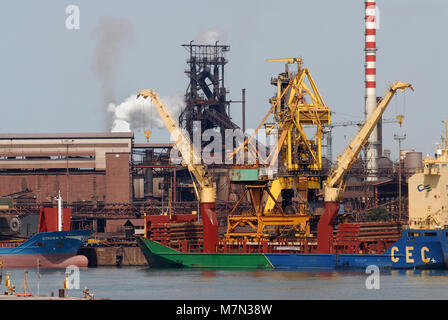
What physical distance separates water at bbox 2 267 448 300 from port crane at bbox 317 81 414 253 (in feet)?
13.5

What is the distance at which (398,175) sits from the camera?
396 feet

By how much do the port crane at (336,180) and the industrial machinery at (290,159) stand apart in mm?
2445

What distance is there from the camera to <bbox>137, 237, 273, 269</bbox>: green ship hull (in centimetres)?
8331

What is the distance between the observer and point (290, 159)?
84.9 m

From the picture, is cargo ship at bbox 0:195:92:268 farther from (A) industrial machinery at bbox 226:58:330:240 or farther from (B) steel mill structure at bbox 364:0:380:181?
(B) steel mill structure at bbox 364:0:380:181

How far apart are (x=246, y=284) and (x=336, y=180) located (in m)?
16.0

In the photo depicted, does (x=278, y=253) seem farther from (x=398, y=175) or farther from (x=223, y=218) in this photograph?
(x=398, y=175)

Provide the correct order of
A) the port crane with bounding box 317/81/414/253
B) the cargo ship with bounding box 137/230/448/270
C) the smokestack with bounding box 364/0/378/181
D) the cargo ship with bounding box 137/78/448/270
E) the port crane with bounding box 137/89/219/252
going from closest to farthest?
the cargo ship with bounding box 137/230/448/270 < the cargo ship with bounding box 137/78/448/270 < the port crane with bounding box 317/81/414/253 < the port crane with bounding box 137/89/219/252 < the smokestack with bounding box 364/0/378/181

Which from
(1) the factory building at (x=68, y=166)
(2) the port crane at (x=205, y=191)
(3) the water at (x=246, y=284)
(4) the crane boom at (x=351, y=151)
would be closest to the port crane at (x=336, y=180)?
(4) the crane boom at (x=351, y=151)

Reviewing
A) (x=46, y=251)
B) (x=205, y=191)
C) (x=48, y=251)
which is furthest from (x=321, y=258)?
(x=46, y=251)

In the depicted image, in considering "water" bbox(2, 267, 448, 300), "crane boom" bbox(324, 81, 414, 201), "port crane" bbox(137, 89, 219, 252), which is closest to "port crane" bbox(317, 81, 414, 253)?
"crane boom" bbox(324, 81, 414, 201)

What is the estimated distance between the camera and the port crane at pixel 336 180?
82.2m
